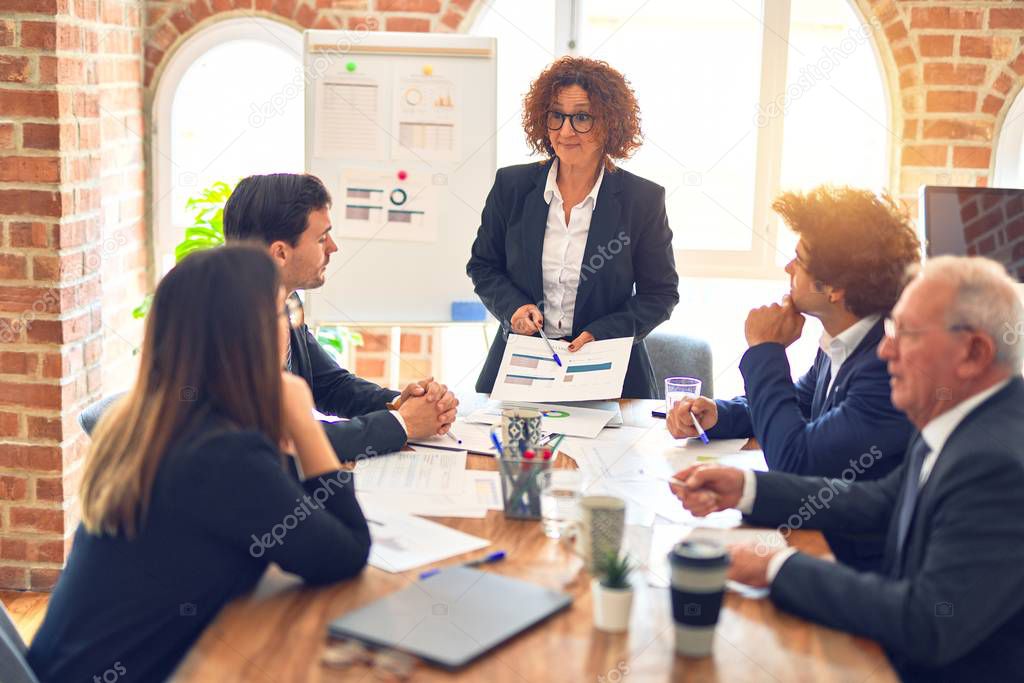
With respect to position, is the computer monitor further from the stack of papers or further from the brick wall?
the stack of papers

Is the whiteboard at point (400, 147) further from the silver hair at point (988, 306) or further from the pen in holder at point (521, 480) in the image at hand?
the silver hair at point (988, 306)

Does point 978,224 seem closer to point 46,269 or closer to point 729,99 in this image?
point 729,99

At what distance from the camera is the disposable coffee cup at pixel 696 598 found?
4.27ft

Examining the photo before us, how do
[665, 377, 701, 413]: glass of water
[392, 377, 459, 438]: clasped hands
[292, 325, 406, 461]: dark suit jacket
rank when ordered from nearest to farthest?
[392, 377, 459, 438]: clasped hands
[665, 377, 701, 413]: glass of water
[292, 325, 406, 461]: dark suit jacket

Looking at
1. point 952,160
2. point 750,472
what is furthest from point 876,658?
point 952,160

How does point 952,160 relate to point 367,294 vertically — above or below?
above

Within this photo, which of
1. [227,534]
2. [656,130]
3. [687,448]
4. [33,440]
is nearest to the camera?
[227,534]

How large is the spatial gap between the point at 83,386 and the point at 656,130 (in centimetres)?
227

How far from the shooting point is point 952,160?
3883 mm

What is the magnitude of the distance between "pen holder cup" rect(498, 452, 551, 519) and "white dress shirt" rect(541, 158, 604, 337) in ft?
3.48

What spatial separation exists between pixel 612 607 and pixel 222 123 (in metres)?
3.38

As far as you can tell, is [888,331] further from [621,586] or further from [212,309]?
[212,309]

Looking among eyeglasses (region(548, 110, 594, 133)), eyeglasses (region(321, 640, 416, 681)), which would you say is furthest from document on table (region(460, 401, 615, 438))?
eyeglasses (region(321, 640, 416, 681))

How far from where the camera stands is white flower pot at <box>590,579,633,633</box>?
135cm
